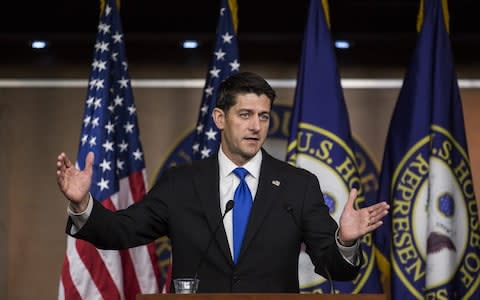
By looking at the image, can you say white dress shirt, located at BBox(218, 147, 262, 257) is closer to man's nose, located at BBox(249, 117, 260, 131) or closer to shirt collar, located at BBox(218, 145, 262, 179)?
shirt collar, located at BBox(218, 145, 262, 179)

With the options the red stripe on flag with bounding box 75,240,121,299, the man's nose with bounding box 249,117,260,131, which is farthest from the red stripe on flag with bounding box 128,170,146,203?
the man's nose with bounding box 249,117,260,131

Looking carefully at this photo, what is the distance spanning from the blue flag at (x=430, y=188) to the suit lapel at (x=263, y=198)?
5.31ft

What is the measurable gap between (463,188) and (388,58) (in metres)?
1.41

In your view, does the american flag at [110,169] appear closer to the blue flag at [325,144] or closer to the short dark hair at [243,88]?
the blue flag at [325,144]

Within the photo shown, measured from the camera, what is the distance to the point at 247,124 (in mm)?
3498

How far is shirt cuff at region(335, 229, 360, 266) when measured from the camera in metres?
3.16

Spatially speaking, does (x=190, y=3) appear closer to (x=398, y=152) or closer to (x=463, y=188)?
(x=398, y=152)

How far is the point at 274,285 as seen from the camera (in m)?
3.38

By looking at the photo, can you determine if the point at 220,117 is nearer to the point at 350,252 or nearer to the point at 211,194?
the point at 211,194

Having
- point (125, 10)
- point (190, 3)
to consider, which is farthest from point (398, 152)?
point (125, 10)

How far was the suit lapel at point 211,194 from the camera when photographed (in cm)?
335

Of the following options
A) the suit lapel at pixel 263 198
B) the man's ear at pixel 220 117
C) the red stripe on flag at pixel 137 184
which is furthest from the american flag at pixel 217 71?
the suit lapel at pixel 263 198

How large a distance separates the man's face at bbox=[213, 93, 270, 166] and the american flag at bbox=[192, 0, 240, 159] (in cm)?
147

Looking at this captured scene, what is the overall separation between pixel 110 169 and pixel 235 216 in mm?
1725
